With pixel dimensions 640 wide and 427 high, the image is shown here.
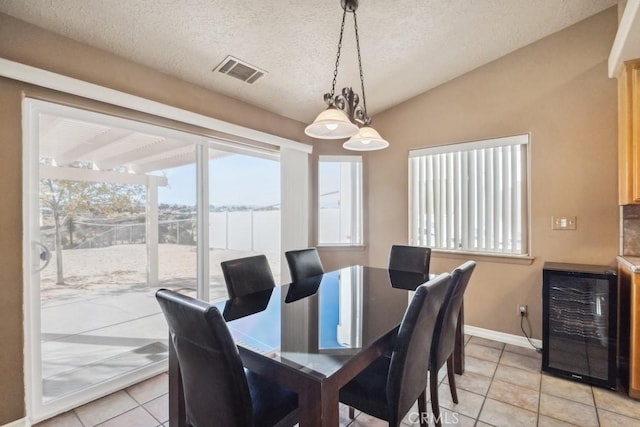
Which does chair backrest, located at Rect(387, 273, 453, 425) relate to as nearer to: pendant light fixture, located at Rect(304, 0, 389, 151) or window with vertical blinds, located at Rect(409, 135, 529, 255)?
pendant light fixture, located at Rect(304, 0, 389, 151)

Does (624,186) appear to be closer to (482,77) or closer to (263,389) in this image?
(482,77)

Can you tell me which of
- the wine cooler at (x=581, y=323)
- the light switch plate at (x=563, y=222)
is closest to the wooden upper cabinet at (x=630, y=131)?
the light switch plate at (x=563, y=222)

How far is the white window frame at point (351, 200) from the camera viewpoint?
4.11 metres

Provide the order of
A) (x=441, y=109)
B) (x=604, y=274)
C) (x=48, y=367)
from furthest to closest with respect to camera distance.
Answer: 1. (x=441, y=109)
2. (x=604, y=274)
3. (x=48, y=367)

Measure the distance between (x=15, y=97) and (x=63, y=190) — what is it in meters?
0.59

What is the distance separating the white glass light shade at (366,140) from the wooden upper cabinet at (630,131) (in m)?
1.86

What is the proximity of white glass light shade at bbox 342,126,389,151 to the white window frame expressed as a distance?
174 centimetres

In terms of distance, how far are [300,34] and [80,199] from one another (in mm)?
2041

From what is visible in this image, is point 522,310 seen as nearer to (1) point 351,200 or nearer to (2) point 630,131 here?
(2) point 630,131

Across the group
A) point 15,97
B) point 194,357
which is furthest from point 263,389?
point 15,97

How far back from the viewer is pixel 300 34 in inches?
93.4

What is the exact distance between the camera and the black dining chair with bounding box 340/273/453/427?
130cm

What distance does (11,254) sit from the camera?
177 centimetres

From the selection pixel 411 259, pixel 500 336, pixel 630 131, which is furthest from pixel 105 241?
pixel 630 131
